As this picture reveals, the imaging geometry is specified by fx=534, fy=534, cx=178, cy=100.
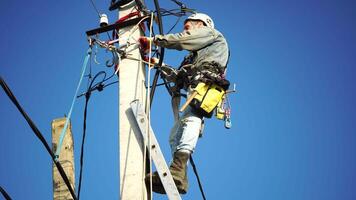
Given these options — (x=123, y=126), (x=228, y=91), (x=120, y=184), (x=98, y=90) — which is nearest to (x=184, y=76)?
(x=228, y=91)

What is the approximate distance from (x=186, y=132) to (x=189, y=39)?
1030 millimetres

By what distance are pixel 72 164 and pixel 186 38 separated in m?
1.75

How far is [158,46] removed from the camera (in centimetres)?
520

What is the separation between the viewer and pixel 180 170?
4.65 metres

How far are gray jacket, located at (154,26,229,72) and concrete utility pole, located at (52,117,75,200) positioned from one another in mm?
1520

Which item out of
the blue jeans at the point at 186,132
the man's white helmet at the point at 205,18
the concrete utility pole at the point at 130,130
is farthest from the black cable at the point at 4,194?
the man's white helmet at the point at 205,18

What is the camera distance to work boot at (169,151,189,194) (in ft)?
15.0

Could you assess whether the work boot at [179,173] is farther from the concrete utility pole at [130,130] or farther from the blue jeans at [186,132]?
the concrete utility pole at [130,130]

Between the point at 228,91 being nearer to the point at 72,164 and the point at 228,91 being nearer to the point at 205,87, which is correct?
the point at 205,87

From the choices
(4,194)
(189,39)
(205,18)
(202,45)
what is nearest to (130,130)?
(4,194)

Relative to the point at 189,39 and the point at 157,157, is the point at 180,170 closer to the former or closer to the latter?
the point at 157,157

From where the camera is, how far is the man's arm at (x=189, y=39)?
5160 millimetres

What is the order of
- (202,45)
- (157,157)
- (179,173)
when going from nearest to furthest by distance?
(157,157) → (179,173) → (202,45)

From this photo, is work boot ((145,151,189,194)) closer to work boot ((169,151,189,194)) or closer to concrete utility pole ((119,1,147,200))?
work boot ((169,151,189,194))
